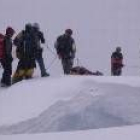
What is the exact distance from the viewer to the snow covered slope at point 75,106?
10438 millimetres

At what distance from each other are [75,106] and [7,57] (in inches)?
170

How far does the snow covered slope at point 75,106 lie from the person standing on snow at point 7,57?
6.65 ft

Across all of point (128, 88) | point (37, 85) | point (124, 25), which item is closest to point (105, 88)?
point (128, 88)

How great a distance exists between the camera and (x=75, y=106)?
35.3ft

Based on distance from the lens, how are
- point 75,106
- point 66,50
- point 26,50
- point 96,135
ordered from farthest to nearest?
1. point 66,50
2. point 26,50
3. point 75,106
4. point 96,135

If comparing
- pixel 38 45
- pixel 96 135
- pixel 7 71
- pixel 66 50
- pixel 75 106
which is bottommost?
pixel 96 135

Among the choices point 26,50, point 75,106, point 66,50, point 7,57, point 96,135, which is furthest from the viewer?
point 66,50

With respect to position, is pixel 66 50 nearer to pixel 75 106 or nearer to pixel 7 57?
pixel 7 57

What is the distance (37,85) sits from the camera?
13.2 metres

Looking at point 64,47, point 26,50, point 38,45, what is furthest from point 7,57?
point 64,47

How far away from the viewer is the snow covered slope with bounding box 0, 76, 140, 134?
34.2 ft

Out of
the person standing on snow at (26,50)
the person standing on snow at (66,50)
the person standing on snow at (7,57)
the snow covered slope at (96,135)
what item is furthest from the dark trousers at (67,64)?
the snow covered slope at (96,135)

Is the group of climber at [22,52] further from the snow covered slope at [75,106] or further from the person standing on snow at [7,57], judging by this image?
the snow covered slope at [75,106]

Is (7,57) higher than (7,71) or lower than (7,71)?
higher
